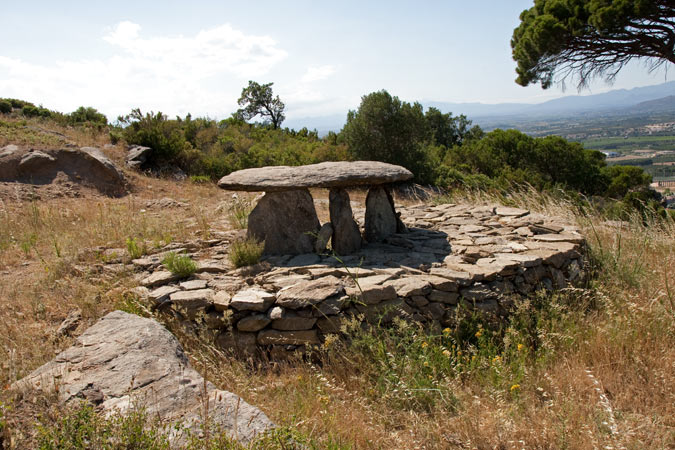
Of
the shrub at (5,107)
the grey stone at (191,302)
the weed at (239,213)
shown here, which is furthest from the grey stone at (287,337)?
the shrub at (5,107)

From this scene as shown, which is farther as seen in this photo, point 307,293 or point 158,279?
point 158,279

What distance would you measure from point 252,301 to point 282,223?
1.92m

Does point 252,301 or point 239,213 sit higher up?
point 239,213

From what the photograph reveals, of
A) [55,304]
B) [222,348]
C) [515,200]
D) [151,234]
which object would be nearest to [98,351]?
[222,348]

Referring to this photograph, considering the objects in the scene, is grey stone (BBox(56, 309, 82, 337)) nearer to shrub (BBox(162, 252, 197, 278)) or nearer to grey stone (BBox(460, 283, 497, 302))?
shrub (BBox(162, 252, 197, 278))

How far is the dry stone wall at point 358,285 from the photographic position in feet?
12.9

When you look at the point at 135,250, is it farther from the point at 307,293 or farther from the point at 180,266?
the point at 307,293

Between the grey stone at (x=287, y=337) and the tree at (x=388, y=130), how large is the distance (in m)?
10.0

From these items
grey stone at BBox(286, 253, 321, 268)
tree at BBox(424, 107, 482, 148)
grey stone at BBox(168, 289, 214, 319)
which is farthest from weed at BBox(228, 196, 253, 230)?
tree at BBox(424, 107, 482, 148)

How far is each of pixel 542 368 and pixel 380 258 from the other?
2318 mm

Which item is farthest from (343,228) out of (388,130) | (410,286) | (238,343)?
(388,130)

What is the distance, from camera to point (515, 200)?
8.96 meters

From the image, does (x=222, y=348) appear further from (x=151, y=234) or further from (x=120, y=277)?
(x=151, y=234)

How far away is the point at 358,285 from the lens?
3.96 meters
